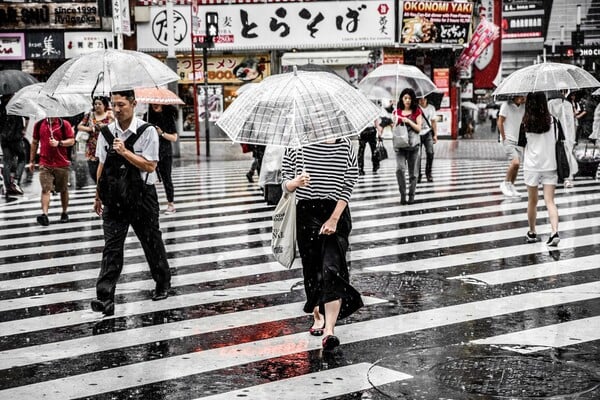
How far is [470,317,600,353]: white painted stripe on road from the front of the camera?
6.83 meters

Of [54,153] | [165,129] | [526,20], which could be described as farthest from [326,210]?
[526,20]

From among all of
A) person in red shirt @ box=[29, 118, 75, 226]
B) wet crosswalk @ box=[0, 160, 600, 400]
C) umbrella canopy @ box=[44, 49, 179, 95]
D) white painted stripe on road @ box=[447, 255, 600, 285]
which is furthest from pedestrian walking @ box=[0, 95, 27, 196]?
white painted stripe on road @ box=[447, 255, 600, 285]

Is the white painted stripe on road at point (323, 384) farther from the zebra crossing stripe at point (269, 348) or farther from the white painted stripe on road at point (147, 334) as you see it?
the white painted stripe on road at point (147, 334)

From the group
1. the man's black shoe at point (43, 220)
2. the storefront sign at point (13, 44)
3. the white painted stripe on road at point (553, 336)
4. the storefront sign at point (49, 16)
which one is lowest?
the man's black shoe at point (43, 220)

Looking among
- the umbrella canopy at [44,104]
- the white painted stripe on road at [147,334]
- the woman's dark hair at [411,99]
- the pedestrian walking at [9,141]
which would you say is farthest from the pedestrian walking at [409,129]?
the pedestrian walking at [9,141]

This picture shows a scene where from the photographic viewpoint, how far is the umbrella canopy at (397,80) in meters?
16.6

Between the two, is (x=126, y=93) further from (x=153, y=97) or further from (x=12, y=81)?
(x=12, y=81)

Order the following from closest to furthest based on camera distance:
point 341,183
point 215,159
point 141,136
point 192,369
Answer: point 192,369
point 341,183
point 141,136
point 215,159

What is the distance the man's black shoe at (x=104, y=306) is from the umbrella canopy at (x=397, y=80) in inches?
379

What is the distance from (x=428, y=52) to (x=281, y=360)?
→ 1204 inches

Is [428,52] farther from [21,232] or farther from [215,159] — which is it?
[21,232]

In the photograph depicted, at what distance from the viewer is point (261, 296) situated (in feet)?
28.4

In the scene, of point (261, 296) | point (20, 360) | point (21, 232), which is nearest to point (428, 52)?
point (21, 232)

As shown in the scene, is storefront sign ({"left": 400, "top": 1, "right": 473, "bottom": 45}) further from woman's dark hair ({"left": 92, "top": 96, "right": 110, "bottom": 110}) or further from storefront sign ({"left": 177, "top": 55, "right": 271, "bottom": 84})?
woman's dark hair ({"left": 92, "top": 96, "right": 110, "bottom": 110})
